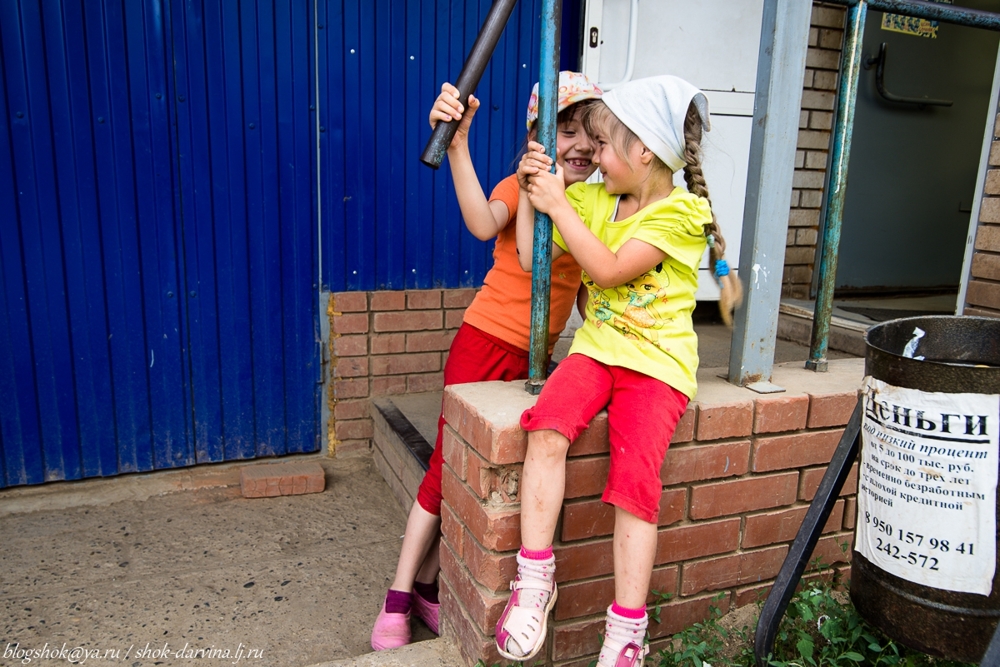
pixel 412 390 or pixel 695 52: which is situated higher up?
pixel 695 52

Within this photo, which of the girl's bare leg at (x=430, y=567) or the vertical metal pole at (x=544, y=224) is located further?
the girl's bare leg at (x=430, y=567)

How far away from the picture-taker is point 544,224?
5.97 feet

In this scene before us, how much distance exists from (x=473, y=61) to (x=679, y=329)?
0.79 m

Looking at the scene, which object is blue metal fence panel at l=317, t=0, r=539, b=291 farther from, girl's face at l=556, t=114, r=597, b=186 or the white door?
girl's face at l=556, t=114, r=597, b=186

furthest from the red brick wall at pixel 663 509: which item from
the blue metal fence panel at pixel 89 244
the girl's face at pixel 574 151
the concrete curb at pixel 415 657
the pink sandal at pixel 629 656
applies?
the blue metal fence panel at pixel 89 244

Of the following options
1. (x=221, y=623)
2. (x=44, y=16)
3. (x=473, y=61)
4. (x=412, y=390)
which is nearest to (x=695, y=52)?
(x=412, y=390)

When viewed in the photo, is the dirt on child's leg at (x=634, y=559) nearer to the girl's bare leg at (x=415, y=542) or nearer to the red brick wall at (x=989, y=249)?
the girl's bare leg at (x=415, y=542)

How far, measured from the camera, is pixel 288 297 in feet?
11.9

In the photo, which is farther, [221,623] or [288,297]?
[288,297]

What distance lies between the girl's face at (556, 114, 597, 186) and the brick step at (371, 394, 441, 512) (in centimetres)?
140

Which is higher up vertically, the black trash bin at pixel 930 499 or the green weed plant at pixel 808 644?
the black trash bin at pixel 930 499

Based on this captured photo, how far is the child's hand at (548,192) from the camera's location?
174cm

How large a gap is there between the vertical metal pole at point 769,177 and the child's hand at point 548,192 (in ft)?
1.89

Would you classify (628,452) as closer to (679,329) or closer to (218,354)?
(679,329)
